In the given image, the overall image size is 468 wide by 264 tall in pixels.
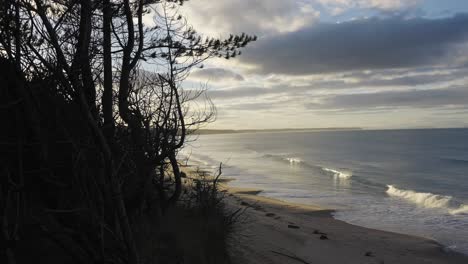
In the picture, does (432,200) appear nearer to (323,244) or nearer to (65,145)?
(323,244)

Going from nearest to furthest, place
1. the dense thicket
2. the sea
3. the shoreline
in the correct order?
1. the dense thicket
2. the shoreline
3. the sea

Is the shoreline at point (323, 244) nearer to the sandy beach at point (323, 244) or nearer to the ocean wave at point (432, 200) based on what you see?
the sandy beach at point (323, 244)

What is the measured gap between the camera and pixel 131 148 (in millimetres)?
5996

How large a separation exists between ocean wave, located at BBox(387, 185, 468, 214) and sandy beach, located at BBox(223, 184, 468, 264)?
7593mm

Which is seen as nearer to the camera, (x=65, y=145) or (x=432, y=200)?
(x=65, y=145)


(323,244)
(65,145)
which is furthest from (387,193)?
(65,145)

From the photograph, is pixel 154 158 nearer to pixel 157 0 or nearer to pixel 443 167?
pixel 157 0

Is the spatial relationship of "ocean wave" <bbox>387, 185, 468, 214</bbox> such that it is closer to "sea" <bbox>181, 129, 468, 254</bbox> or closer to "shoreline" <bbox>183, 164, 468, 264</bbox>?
"sea" <bbox>181, 129, 468, 254</bbox>

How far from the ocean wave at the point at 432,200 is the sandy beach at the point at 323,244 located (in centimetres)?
759

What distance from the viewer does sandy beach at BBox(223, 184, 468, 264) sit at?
8.93 metres

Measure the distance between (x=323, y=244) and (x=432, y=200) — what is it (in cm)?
1398

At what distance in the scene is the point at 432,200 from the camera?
75.6 ft

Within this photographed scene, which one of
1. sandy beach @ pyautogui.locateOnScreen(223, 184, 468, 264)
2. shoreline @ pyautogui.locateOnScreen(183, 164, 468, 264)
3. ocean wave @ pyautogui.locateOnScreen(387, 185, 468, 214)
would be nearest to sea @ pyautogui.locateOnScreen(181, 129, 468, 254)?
ocean wave @ pyautogui.locateOnScreen(387, 185, 468, 214)

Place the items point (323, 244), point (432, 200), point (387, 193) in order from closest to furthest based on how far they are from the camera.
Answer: point (323, 244)
point (432, 200)
point (387, 193)
